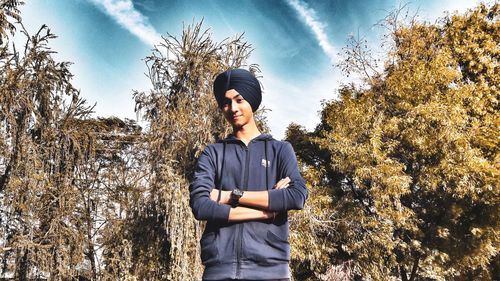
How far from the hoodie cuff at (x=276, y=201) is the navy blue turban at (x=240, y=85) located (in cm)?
45

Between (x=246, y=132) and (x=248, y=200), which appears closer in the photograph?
(x=248, y=200)

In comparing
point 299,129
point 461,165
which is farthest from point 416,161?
point 299,129

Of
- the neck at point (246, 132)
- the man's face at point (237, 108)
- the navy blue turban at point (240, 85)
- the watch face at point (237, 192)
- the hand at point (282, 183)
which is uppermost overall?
the navy blue turban at point (240, 85)

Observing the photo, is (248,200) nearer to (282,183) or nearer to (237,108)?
(282,183)

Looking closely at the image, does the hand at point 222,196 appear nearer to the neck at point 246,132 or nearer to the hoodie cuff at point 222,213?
the hoodie cuff at point 222,213

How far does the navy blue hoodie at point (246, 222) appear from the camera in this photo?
1.59 m

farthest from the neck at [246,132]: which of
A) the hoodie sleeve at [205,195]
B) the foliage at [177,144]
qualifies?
the foliage at [177,144]

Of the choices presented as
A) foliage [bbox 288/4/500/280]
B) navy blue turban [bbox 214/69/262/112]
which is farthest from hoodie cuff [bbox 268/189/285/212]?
foliage [bbox 288/4/500/280]

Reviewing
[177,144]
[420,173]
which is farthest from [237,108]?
[420,173]

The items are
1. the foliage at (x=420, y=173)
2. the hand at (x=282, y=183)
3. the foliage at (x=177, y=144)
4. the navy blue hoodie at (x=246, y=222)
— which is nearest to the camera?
the navy blue hoodie at (x=246, y=222)

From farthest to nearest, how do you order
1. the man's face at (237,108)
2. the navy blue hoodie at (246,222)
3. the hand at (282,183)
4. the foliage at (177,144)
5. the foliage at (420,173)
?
the foliage at (420,173) → the foliage at (177,144) → the man's face at (237,108) → the hand at (282,183) → the navy blue hoodie at (246,222)

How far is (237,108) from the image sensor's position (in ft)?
5.99

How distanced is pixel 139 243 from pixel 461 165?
1018 centimetres

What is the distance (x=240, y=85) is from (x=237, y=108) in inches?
4.2
